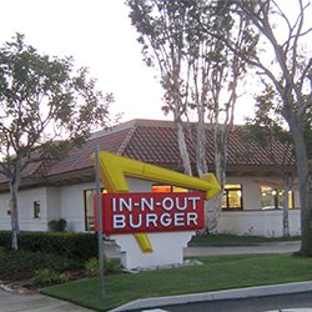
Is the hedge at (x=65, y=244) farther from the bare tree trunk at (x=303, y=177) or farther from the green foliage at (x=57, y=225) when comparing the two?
the green foliage at (x=57, y=225)

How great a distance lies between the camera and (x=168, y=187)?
30.0 metres

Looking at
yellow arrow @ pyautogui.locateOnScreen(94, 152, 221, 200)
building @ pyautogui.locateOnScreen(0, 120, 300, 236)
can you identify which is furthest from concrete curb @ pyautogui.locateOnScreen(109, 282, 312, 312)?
building @ pyautogui.locateOnScreen(0, 120, 300, 236)

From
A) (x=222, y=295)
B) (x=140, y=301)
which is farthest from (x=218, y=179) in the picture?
(x=140, y=301)

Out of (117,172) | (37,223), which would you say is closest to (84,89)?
(117,172)

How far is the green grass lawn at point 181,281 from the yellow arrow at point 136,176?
7.64 ft

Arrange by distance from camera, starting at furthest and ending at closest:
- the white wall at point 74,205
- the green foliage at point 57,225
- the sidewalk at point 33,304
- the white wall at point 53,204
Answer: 1. the white wall at point 53,204
2. the green foliage at point 57,225
3. the white wall at point 74,205
4. the sidewalk at point 33,304

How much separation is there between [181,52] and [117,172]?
39.4 ft

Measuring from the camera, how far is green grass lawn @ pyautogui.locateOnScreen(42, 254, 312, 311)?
1119cm

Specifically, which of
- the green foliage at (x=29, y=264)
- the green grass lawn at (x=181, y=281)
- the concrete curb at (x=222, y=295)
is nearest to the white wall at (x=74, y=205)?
the green foliage at (x=29, y=264)

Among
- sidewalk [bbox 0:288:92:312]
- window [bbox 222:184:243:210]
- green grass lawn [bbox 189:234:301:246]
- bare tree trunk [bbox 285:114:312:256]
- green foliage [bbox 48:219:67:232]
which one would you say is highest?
bare tree trunk [bbox 285:114:312:256]

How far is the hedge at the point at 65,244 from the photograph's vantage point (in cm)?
1662

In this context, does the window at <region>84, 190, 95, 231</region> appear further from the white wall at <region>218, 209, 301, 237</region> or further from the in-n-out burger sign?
the in-n-out burger sign

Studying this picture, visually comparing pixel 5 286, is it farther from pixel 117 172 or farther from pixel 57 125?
pixel 57 125

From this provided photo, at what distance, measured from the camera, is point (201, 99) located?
27641 millimetres
